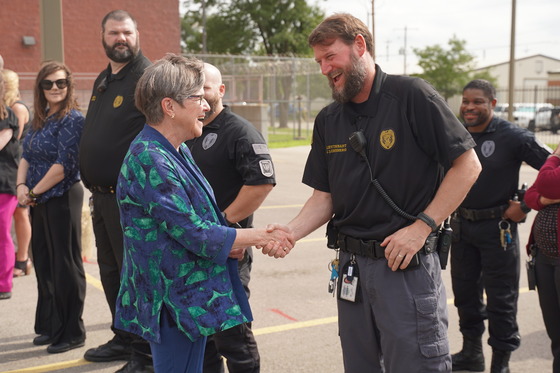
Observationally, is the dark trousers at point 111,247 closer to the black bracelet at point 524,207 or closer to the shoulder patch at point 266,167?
the shoulder patch at point 266,167

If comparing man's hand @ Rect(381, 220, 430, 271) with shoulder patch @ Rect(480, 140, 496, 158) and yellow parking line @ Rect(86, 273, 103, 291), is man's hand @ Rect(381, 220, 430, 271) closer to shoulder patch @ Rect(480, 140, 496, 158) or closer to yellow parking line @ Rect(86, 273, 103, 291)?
shoulder patch @ Rect(480, 140, 496, 158)

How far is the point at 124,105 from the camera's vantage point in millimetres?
4492

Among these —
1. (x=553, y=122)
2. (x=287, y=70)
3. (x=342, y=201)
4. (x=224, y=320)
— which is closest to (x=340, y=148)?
(x=342, y=201)

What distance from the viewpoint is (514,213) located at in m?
4.45

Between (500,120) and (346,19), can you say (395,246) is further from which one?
(500,120)

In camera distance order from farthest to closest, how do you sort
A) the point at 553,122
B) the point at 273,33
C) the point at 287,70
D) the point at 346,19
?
the point at 273,33, the point at 553,122, the point at 287,70, the point at 346,19

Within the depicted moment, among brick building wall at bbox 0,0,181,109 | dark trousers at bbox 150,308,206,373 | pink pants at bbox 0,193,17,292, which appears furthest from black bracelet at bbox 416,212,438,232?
brick building wall at bbox 0,0,181,109

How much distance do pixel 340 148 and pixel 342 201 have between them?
0.83 feet

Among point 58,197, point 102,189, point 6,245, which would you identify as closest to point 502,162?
point 102,189

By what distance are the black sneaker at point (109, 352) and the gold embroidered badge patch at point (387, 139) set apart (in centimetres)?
276

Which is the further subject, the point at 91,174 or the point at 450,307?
the point at 450,307

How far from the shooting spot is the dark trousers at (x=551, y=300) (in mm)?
3971

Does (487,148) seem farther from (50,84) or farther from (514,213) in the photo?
(50,84)

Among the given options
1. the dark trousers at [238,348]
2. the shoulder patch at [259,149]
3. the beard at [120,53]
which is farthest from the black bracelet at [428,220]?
the beard at [120,53]
